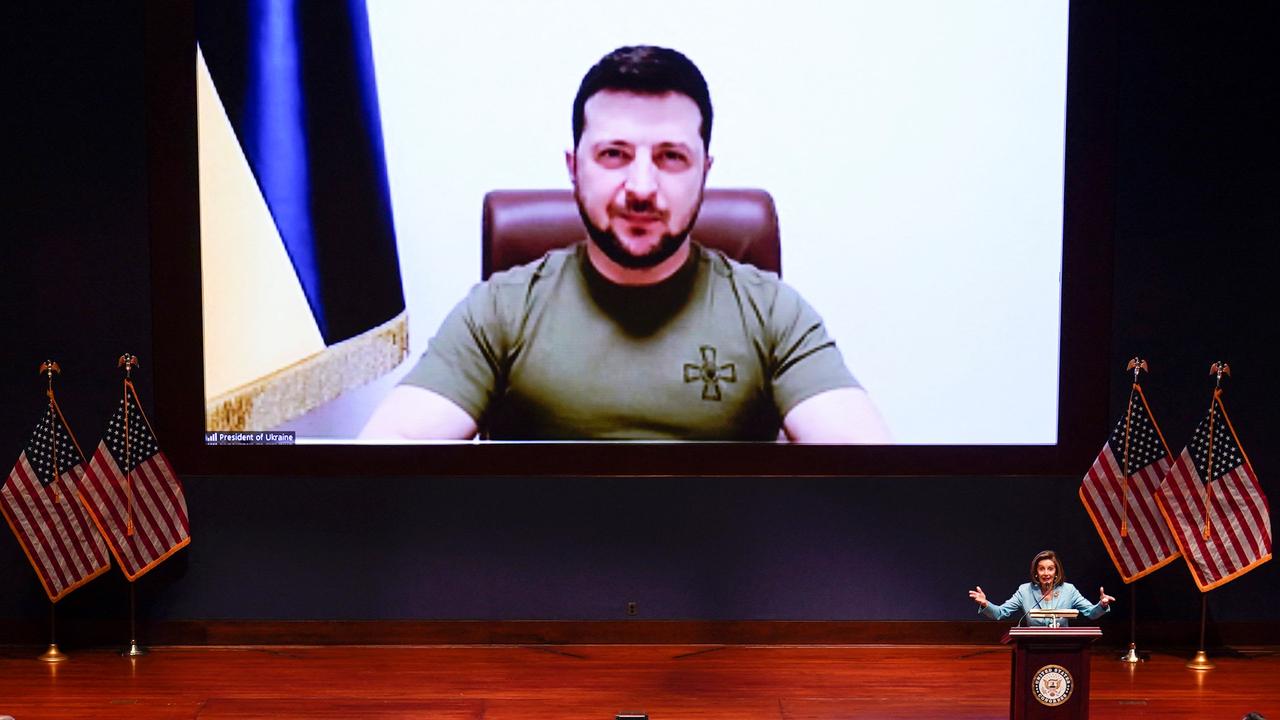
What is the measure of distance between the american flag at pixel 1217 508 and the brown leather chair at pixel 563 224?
6.35 ft

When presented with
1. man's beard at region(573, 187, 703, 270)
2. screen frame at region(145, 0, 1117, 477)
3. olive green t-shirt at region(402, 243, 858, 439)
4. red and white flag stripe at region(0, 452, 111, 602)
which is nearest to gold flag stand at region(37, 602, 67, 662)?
red and white flag stripe at region(0, 452, 111, 602)

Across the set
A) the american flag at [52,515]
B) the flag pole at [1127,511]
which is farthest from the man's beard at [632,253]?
the american flag at [52,515]

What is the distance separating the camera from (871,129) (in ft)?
18.2

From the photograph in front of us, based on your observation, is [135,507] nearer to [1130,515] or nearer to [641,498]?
[641,498]

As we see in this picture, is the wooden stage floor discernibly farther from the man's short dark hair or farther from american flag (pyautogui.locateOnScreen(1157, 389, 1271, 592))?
the man's short dark hair

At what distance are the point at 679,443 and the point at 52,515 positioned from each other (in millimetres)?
2727

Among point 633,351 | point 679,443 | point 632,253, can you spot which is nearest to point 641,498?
point 679,443

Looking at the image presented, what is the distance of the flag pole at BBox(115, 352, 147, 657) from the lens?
553 cm

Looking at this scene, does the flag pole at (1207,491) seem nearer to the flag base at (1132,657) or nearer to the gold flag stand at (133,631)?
the flag base at (1132,657)

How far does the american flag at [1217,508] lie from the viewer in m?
5.44

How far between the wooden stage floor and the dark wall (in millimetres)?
213

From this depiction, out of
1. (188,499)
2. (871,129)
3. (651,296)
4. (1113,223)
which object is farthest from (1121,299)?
(188,499)

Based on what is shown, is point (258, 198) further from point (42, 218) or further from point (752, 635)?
point (752, 635)

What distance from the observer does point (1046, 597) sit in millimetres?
4434
